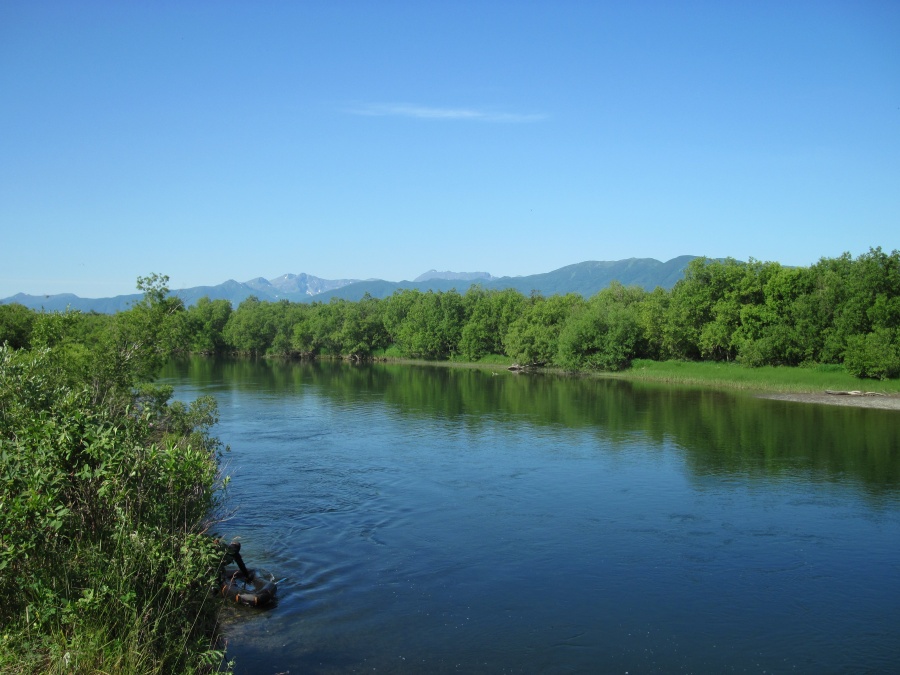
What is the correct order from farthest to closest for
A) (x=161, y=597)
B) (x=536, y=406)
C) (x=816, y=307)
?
(x=816, y=307) → (x=536, y=406) → (x=161, y=597)

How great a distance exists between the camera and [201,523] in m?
13.4

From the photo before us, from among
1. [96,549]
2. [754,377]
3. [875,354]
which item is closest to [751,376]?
[754,377]

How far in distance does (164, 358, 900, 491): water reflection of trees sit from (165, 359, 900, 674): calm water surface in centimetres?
39

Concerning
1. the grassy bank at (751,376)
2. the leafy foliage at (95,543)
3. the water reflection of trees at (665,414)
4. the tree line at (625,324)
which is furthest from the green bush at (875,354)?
the leafy foliage at (95,543)

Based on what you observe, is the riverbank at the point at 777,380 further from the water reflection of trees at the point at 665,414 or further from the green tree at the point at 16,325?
the green tree at the point at 16,325

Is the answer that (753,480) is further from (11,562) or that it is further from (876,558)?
(11,562)

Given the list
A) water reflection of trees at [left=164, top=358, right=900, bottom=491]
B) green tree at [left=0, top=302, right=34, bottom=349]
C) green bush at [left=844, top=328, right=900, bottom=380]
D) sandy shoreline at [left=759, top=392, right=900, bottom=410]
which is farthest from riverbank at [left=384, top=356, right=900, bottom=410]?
green tree at [left=0, top=302, right=34, bottom=349]

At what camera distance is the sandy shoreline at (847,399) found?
5753cm

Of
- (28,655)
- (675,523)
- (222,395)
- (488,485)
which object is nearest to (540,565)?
(675,523)

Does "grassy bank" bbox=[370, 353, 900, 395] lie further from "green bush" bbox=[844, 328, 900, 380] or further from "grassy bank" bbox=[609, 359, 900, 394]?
"green bush" bbox=[844, 328, 900, 380]

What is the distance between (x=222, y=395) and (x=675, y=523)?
49.4m

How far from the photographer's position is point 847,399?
61.6 metres

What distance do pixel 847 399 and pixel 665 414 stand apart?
2073 cm

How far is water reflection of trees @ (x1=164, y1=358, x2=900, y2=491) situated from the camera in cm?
3569
